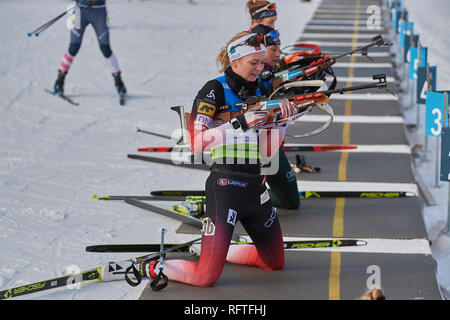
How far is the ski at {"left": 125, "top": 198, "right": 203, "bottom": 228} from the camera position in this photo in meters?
7.15

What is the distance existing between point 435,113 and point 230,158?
3138mm

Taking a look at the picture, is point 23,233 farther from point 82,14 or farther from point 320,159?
point 82,14

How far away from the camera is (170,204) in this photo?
7.94 metres

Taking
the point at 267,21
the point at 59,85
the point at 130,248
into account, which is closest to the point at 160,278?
the point at 130,248

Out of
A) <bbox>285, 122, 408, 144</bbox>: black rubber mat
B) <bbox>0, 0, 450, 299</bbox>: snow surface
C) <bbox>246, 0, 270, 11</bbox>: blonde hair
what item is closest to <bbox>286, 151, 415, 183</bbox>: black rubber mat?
<bbox>0, 0, 450, 299</bbox>: snow surface

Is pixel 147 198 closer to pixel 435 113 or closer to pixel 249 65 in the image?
pixel 249 65

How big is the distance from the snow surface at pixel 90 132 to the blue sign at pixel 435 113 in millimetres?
1069

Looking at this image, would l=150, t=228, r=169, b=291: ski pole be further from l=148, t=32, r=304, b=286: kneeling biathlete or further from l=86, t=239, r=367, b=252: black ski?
l=86, t=239, r=367, b=252: black ski

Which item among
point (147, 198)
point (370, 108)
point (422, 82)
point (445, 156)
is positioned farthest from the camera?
point (370, 108)

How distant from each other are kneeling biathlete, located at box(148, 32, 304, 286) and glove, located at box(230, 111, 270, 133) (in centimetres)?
10

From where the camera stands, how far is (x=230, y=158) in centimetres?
546

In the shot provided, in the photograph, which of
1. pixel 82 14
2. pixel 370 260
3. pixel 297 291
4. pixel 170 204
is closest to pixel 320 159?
pixel 170 204

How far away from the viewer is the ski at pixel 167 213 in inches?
281

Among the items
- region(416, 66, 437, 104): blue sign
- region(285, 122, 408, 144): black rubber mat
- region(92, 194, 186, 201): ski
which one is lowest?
region(285, 122, 408, 144): black rubber mat
